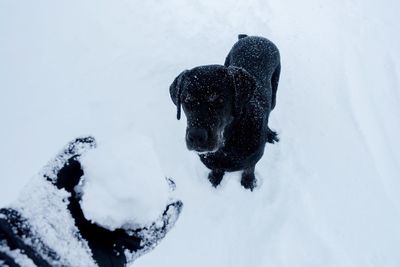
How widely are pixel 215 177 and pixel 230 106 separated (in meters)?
1.00

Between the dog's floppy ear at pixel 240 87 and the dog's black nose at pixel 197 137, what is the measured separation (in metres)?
0.33

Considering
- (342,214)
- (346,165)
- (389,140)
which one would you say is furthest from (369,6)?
(342,214)

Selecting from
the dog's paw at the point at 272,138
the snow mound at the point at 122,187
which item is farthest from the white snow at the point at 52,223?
the dog's paw at the point at 272,138

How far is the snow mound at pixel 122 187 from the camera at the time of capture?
1343 mm

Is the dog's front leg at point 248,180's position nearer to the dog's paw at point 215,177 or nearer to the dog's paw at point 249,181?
the dog's paw at point 249,181

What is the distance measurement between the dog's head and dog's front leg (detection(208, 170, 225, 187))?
0.80m

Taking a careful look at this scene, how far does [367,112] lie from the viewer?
3.88 m

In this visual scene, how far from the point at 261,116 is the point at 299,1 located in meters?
3.82

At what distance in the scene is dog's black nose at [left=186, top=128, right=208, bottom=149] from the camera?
218cm

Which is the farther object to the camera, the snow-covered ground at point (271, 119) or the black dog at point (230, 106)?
the snow-covered ground at point (271, 119)

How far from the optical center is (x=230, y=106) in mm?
2309

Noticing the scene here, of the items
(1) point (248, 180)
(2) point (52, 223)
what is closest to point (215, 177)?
(1) point (248, 180)

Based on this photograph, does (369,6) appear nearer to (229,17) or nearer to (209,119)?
(229,17)

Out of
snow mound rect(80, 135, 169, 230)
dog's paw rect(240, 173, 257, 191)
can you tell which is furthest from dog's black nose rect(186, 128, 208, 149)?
dog's paw rect(240, 173, 257, 191)
